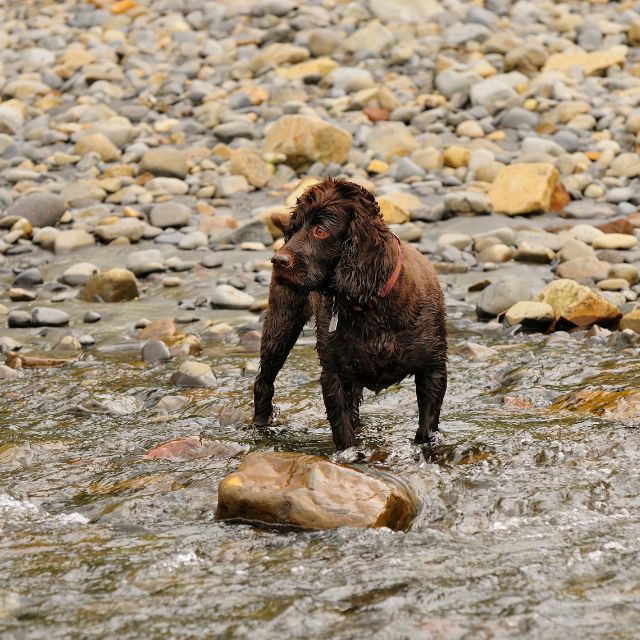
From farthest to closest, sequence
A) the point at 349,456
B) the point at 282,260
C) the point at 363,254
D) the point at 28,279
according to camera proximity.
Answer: the point at 28,279
the point at 349,456
the point at 363,254
the point at 282,260

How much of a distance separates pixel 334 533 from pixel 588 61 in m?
18.5

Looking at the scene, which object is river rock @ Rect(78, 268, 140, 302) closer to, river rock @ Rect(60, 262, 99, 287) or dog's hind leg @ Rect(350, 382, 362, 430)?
river rock @ Rect(60, 262, 99, 287)

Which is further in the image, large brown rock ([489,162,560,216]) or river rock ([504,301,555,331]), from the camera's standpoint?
large brown rock ([489,162,560,216])

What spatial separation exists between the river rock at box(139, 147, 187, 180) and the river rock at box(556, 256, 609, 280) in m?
7.24

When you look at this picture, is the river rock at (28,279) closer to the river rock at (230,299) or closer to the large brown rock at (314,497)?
the river rock at (230,299)

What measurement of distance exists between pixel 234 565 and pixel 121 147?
15048 millimetres

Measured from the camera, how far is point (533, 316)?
1135cm

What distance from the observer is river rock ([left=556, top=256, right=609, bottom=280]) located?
43.1ft

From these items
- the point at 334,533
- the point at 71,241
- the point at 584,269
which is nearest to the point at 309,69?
the point at 71,241

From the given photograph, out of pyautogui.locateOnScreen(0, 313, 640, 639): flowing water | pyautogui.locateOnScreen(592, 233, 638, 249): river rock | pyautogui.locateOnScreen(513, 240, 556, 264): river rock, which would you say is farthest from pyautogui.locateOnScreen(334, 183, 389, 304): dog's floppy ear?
pyautogui.locateOnScreen(592, 233, 638, 249): river rock

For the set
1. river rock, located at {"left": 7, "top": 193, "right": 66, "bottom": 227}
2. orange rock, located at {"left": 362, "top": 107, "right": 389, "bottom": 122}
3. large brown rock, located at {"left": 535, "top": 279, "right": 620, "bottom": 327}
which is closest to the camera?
large brown rock, located at {"left": 535, "top": 279, "right": 620, "bottom": 327}

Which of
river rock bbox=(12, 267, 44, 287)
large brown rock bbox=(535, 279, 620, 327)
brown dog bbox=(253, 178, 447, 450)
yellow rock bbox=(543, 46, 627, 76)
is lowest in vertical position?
river rock bbox=(12, 267, 44, 287)

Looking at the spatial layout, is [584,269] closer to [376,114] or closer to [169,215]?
[169,215]

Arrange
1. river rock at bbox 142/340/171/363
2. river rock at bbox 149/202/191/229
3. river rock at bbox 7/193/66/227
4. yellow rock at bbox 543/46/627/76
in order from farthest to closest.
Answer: yellow rock at bbox 543/46/627/76 → river rock at bbox 7/193/66/227 → river rock at bbox 149/202/191/229 → river rock at bbox 142/340/171/363
